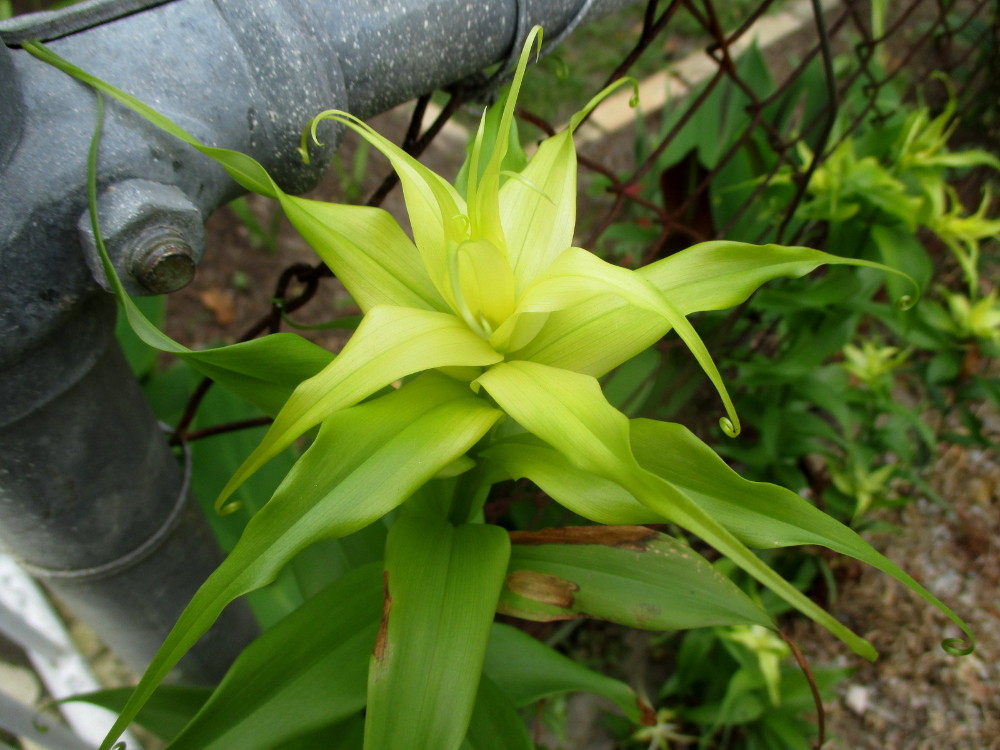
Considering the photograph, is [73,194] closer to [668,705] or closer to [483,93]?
[483,93]

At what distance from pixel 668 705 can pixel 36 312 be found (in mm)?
1271

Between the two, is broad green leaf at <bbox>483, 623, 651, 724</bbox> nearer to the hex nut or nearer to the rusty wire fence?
the rusty wire fence

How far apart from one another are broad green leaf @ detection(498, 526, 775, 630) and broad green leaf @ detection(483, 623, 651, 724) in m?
0.15

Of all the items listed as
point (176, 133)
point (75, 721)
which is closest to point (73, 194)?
point (176, 133)

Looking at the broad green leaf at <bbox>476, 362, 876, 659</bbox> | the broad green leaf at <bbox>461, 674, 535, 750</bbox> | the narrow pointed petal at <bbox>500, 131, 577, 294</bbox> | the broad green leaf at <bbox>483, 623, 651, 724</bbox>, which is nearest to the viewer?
the broad green leaf at <bbox>476, 362, 876, 659</bbox>

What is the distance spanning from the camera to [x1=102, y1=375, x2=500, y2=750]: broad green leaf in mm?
326

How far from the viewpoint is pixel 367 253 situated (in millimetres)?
408

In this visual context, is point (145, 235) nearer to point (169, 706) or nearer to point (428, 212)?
point (428, 212)

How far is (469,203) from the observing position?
0.39m

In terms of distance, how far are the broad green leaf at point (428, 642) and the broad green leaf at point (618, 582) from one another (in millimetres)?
73

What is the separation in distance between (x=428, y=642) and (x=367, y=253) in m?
0.22

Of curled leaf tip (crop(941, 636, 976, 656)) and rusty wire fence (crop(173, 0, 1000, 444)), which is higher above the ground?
rusty wire fence (crop(173, 0, 1000, 444))

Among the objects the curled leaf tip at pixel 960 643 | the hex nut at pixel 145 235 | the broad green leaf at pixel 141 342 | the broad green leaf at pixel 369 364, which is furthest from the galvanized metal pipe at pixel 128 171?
the curled leaf tip at pixel 960 643

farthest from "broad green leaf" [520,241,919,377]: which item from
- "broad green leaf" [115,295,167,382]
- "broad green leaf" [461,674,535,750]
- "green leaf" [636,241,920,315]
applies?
"broad green leaf" [115,295,167,382]
